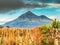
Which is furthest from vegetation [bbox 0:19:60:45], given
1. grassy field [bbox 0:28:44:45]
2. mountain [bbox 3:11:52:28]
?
mountain [bbox 3:11:52:28]

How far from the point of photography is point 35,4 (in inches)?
228

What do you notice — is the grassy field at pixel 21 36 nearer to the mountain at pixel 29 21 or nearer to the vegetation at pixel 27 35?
the vegetation at pixel 27 35

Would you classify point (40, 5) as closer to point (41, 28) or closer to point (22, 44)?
point (41, 28)

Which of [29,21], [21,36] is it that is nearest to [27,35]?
[21,36]

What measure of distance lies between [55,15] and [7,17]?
1140 mm

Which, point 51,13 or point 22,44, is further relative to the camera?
point 51,13

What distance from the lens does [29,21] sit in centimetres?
562

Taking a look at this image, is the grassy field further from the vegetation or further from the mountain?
the mountain

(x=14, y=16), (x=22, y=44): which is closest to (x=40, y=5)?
(x=14, y=16)

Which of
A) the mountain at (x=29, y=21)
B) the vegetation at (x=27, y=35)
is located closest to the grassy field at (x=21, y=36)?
the vegetation at (x=27, y=35)

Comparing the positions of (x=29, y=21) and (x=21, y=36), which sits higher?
(x=29, y=21)

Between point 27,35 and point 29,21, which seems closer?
point 27,35

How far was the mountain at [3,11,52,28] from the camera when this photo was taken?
5512 millimetres

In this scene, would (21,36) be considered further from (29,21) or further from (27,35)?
(29,21)
